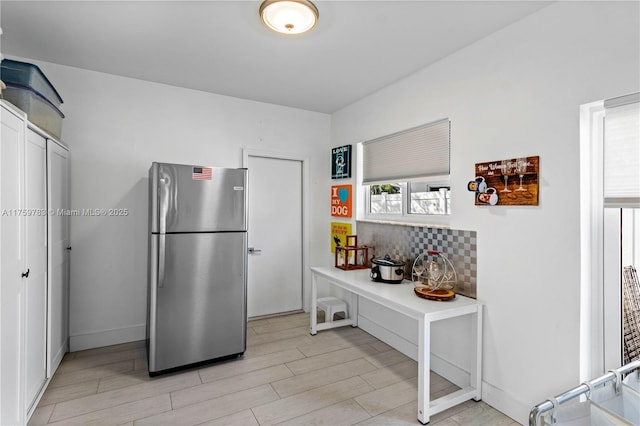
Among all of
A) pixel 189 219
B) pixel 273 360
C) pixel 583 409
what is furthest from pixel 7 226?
pixel 583 409

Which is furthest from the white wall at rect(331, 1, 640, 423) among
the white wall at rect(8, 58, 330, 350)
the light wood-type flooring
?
the white wall at rect(8, 58, 330, 350)

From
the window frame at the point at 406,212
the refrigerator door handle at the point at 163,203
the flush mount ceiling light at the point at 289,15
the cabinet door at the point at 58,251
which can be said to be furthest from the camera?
the window frame at the point at 406,212

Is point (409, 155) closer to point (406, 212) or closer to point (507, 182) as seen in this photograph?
point (406, 212)

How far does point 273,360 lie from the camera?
9.29ft

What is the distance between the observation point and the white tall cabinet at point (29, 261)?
5.34ft

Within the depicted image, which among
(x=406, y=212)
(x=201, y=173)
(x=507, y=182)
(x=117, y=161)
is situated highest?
(x=117, y=161)

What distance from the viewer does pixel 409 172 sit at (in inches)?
120

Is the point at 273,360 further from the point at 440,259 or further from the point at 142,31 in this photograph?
the point at 142,31

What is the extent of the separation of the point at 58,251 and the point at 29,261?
667 mm

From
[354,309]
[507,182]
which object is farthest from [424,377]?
[354,309]

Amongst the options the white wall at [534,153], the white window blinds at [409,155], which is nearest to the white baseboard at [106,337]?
the white window blinds at [409,155]

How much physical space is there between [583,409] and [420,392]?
0.96m

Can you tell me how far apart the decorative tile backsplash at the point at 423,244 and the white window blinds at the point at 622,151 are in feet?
2.80

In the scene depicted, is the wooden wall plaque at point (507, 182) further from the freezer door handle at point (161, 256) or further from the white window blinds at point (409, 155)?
the freezer door handle at point (161, 256)
